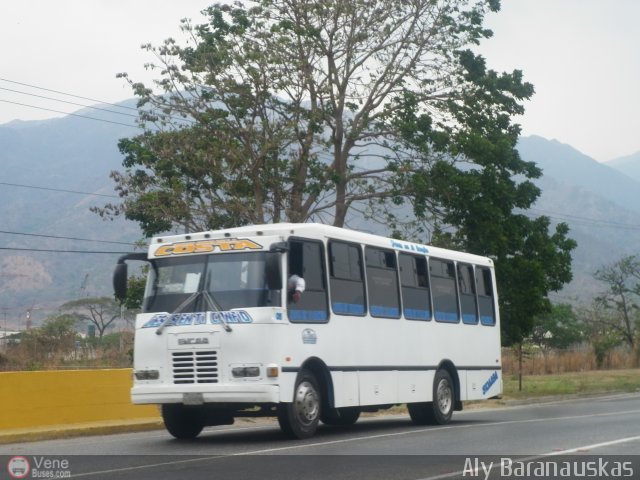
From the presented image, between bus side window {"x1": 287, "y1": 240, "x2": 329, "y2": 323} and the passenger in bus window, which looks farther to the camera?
bus side window {"x1": 287, "y1": 240, "x2": 329, "y2": 323}

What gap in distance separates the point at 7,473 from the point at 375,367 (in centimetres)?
742

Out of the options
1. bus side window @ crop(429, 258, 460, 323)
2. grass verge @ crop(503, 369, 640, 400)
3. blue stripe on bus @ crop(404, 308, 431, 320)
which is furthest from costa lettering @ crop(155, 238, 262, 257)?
grass verge @ crop(503, 369, 640, 400)

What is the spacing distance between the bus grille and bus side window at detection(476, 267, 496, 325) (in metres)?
7.93

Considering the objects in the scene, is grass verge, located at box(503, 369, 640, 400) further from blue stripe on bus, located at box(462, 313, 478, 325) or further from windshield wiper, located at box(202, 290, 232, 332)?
windshield wiper, located at box(202, 290, 232, 332)

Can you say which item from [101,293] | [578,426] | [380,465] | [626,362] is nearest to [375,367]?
[578,426]

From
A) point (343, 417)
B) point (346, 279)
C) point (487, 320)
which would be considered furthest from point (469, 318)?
point (346, 279)

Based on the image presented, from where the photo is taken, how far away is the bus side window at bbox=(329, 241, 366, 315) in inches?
687

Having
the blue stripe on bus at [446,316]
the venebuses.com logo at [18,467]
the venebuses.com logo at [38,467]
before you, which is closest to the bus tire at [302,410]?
the venebuses.com logo at [38,467]

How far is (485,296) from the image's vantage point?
74.9 ft

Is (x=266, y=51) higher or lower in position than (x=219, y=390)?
higher

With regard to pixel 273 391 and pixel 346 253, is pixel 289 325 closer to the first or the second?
pixel 273 391

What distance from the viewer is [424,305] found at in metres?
20.3

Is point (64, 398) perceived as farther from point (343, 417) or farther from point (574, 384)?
point (574, 384)

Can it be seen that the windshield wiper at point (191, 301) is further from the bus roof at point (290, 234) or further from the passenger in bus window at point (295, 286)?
the passenger in bus window at point (295, 286)
